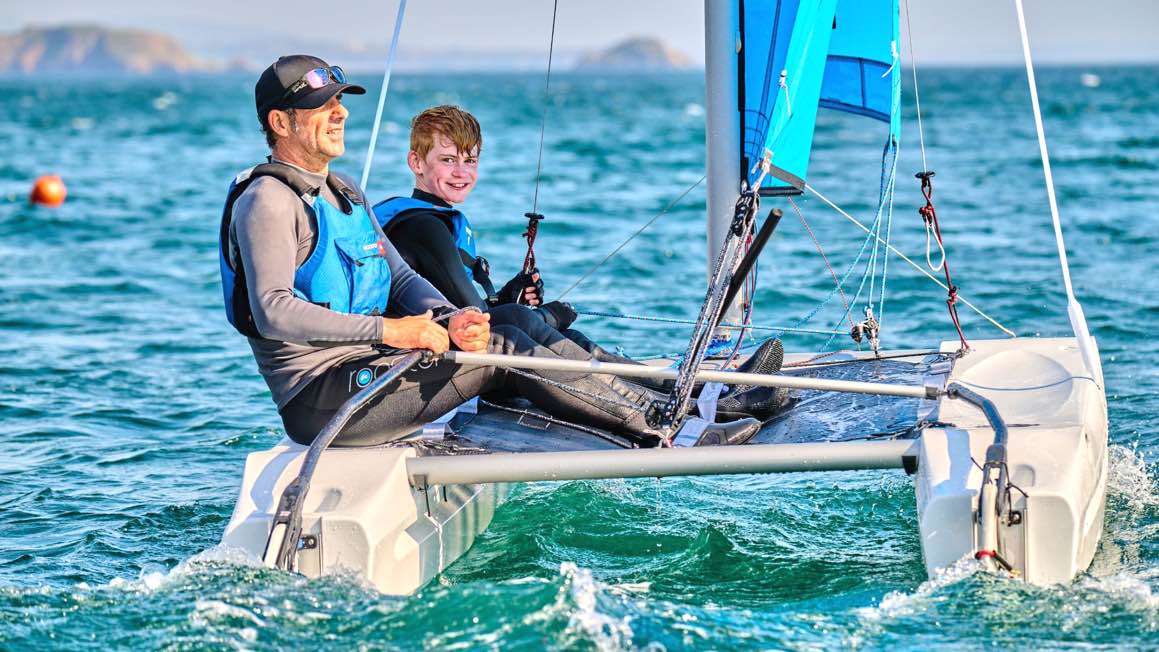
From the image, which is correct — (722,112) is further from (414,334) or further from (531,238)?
(414,334)

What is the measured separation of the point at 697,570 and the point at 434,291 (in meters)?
1.11

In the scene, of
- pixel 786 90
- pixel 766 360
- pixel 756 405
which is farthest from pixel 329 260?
pixel 786 90

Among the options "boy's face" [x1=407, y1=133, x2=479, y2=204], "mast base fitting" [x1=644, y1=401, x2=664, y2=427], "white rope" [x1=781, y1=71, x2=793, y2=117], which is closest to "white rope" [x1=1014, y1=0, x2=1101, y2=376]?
"white rope" [x1=781, y1=71, x2=793, y2=117]

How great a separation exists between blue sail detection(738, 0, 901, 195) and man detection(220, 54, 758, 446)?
3.89 ft

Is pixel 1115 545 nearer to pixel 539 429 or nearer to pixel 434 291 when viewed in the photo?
pixel 539 429

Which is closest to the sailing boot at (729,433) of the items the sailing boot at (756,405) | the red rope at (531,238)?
the sailing boot at (756,405)

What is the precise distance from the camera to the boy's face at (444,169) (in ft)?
14.7

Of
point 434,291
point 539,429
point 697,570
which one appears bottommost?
point 697,570

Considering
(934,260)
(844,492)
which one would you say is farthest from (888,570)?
(934,260)

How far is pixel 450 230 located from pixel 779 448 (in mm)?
1427

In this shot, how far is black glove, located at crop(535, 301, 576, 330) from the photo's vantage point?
466 cm

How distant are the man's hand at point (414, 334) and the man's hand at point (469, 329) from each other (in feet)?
0.22

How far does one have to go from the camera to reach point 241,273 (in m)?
3.59

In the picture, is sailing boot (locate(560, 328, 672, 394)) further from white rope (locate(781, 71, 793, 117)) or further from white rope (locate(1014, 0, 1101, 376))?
white rope (locate(1014, 0, 1101, 376))
